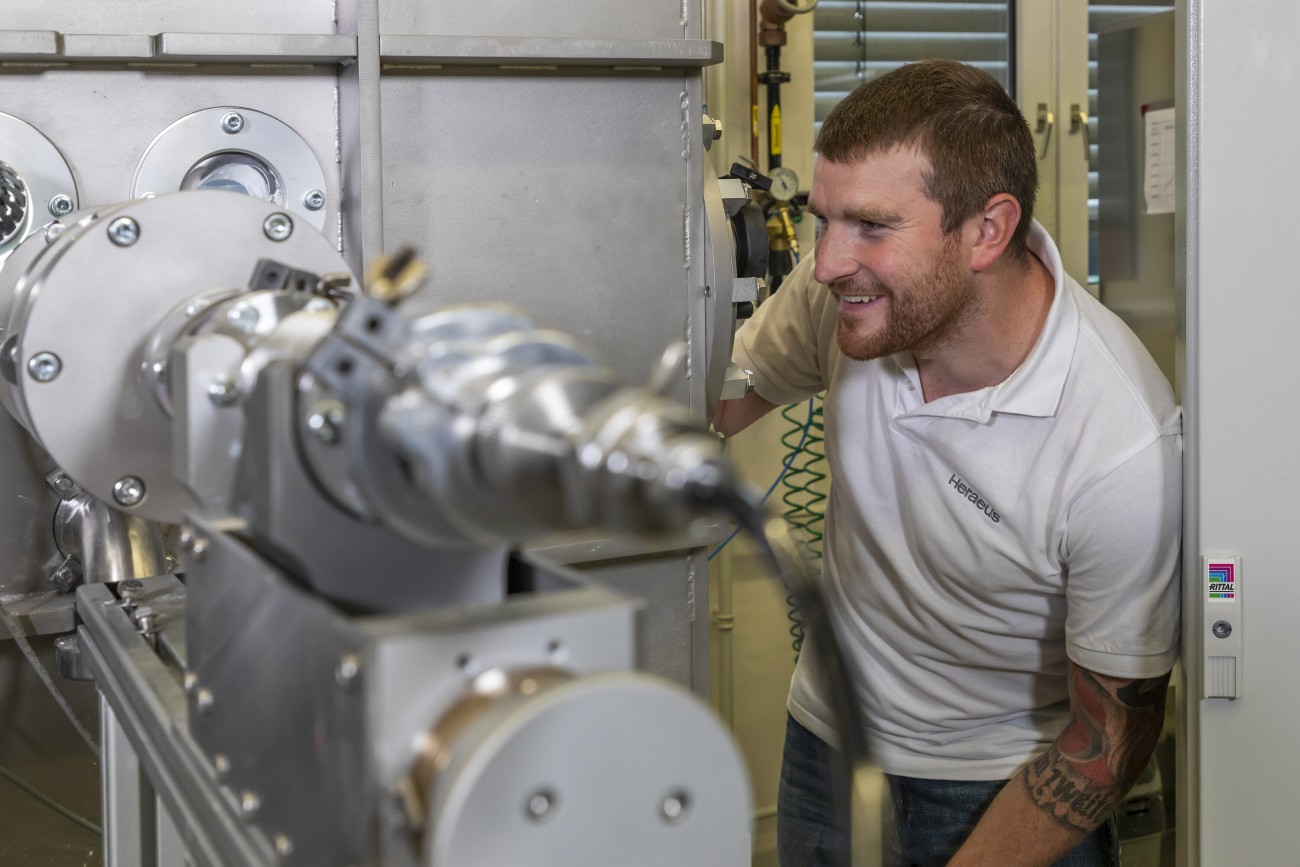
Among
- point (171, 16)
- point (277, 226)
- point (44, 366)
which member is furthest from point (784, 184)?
point (44, 366)

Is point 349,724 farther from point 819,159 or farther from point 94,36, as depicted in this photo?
point 819,159

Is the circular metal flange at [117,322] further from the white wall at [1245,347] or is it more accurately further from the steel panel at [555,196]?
the white wall at [1245,347]

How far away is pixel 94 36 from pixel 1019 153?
99cm

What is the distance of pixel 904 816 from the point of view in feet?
5.23

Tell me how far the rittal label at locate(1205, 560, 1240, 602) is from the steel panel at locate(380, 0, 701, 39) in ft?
2.48

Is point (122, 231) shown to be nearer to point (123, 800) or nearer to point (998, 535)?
point (123, 800)

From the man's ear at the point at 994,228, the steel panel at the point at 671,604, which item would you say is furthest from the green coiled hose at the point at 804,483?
the steel panel at the point at 671,604

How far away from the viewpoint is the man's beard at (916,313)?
1.41 m

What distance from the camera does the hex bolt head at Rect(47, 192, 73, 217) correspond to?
41.5 inches

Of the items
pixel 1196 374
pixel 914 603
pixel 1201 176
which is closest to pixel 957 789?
pixel 914 603

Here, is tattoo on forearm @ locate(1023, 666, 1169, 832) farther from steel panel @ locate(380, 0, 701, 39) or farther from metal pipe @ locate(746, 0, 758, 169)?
metal pipe @ locate(746, 0, 758, 169)

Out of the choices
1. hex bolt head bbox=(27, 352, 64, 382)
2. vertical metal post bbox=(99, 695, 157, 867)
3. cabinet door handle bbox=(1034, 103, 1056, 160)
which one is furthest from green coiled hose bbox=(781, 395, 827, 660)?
hex bolt head bbox=(27, 352, 64, 382)

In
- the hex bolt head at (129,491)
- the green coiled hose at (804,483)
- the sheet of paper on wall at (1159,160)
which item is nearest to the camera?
the hex bolt head at (129,491)

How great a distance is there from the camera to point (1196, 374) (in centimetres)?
131
